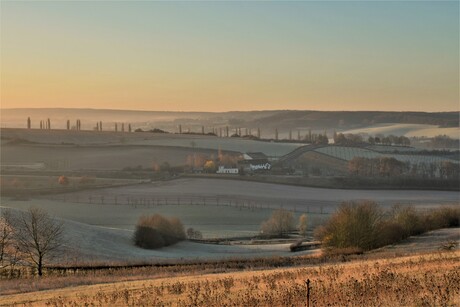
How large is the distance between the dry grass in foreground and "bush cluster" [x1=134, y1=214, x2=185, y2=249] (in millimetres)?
27654

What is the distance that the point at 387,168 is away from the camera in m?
110

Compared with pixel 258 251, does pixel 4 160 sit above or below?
above

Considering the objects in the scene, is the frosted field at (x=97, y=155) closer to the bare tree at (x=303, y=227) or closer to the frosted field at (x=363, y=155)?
the frosted field at (x=363, y=155)

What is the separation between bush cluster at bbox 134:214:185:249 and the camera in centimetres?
5116

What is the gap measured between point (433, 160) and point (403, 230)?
78.9m

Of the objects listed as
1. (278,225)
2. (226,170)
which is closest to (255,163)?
(226,170)

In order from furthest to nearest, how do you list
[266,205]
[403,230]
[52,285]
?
[266,205], [403,230], [52,285]

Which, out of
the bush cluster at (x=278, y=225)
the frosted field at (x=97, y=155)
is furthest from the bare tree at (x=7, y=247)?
the frosted field at (x=97, y=155)

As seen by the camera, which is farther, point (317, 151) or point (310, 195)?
point (317, 151)

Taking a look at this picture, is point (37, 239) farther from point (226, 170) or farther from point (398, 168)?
point (398, 168)

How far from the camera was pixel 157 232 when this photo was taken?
53.2 metres

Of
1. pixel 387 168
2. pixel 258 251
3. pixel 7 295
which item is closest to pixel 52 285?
pixel 7 295

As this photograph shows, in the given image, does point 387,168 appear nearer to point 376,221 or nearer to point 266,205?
point 266,205

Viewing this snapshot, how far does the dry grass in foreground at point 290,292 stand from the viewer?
44.7 feet
